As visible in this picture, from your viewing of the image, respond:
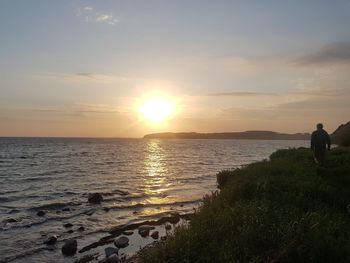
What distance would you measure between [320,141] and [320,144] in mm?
184

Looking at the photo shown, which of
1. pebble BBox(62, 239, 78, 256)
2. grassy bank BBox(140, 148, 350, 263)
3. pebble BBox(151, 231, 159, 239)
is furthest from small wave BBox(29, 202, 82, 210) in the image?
grassy bank BBox(140, 148, 350, 263)

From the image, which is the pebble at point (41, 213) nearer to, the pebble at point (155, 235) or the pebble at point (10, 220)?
the pebble at point (10, 220)

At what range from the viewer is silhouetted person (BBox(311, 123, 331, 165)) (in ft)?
85.7

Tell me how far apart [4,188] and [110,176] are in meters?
15.7

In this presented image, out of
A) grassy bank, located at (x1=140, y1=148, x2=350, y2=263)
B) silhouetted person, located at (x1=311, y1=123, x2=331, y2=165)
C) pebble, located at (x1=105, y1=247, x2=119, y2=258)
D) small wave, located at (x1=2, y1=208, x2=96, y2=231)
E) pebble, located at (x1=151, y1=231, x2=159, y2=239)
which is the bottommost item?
small wave, located at (x1=2, y1=208, x2=96, y2=231)

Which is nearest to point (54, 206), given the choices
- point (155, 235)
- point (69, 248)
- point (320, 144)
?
point (155, 235)

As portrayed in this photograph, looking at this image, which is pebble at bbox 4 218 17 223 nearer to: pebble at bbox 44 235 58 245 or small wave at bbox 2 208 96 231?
small wave at bbox 2 208 96 231

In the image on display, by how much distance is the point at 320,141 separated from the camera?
26062 mm

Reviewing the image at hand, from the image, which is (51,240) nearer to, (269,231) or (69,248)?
(69,248)

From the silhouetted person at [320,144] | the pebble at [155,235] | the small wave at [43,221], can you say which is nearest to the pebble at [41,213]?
the small wave at [43,221]

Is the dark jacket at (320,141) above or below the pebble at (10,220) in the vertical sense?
above

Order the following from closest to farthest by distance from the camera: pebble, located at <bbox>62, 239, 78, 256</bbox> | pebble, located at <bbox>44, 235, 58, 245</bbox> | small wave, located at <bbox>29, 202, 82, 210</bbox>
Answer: pebble, located at <bbox>62, 239, 78, 256</bbox>
pebble, located at <bbox>44, 235, 58, 245</bbox>
small wave, located at <bbox>29, 202, 82, 210</bbox>

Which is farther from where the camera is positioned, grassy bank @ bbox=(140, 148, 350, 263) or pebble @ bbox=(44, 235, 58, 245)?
pebble @ bbox=(44, 235, 58, 245)

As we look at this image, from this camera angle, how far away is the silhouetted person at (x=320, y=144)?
26.1m
